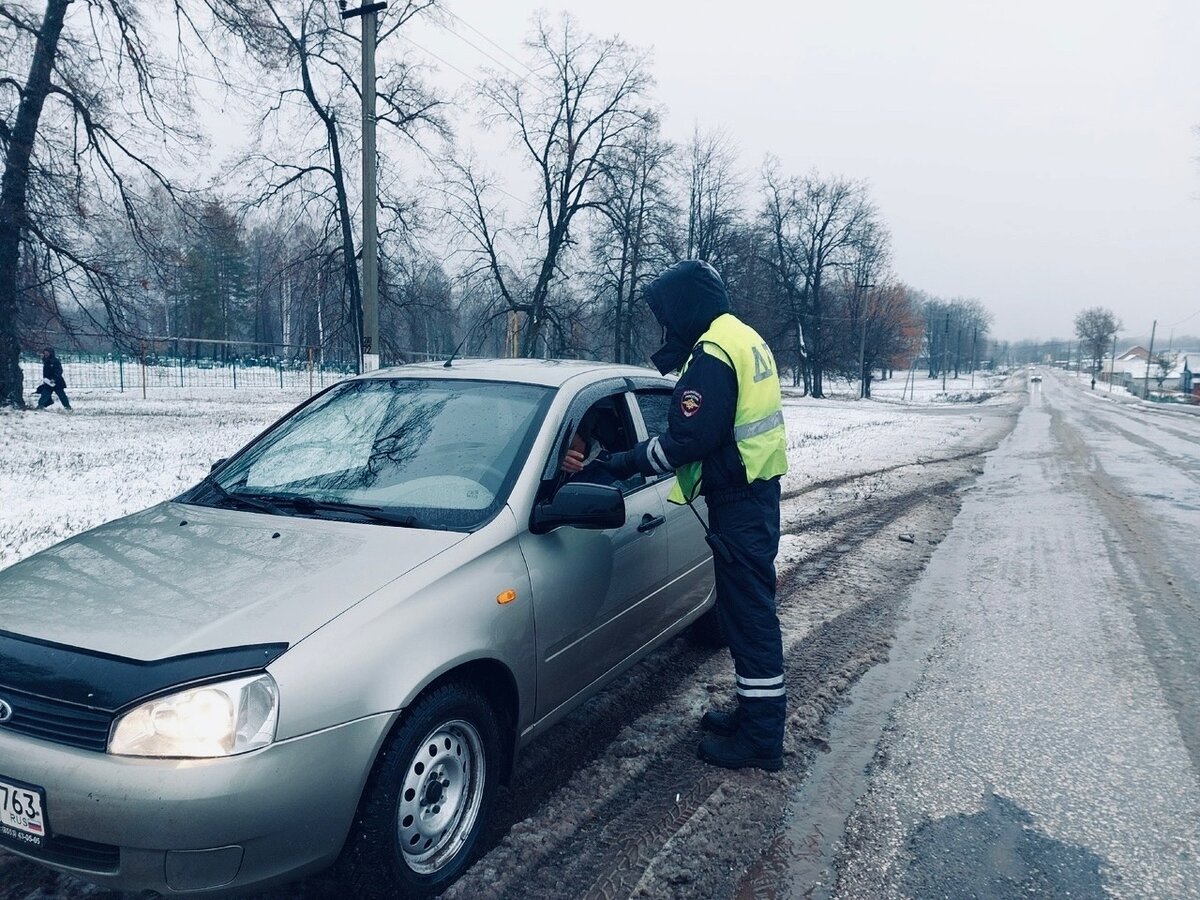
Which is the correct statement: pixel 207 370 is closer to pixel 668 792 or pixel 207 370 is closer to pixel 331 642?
pixel 668 792

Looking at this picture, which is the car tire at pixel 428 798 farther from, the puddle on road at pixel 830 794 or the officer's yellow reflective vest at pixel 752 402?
the officer's yellow reflective vest at pixel 752 402

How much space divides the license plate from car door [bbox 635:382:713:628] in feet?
8.26

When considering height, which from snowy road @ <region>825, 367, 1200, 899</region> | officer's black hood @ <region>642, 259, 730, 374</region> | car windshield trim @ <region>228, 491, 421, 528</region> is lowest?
snowy road @ <region>825, 367, 1200, 899</region>

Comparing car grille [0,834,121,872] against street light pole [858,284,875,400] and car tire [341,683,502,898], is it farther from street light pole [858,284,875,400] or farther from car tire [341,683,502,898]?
street light pole [858,284,875,400]

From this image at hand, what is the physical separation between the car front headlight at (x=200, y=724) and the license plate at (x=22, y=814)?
25cm

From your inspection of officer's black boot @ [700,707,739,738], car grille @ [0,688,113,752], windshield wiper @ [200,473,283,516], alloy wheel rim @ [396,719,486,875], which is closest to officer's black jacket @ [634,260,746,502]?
officer's black boot @ [700,707,739,738]

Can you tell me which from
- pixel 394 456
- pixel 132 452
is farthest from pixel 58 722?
pixel 132 452

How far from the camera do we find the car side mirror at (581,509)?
9.90 ft

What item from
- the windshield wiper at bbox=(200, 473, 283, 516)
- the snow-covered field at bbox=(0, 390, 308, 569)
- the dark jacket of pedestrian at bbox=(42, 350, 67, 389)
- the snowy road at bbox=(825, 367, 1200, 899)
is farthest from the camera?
the dark jacket of pedestrian at bbox=(42, 350, 67, 389)

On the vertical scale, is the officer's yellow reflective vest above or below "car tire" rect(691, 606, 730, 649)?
above

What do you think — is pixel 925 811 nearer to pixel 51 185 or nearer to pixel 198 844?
pixel 198 844

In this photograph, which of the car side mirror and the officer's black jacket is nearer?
the car side mirror

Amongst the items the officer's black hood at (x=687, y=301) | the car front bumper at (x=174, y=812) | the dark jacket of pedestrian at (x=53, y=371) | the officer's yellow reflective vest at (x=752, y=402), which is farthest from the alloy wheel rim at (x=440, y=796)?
the dark jacket of pedestrian at (x=53, y=371)

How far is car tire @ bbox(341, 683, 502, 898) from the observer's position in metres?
2.37
